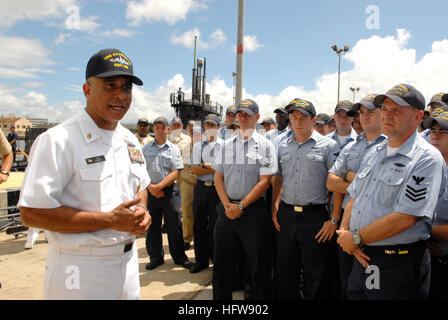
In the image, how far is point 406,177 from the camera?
1.94m

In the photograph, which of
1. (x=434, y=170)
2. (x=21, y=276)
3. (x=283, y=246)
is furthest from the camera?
(x=21, y=276)

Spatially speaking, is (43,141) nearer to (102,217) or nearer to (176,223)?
(102,217)

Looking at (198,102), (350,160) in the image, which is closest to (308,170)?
(350,160)

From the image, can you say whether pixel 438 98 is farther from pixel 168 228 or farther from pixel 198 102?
pixel 198 102

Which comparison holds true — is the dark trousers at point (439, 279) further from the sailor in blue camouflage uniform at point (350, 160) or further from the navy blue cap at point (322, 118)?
the navy blue cap at point (322, 118)

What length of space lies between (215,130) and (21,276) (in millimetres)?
3749

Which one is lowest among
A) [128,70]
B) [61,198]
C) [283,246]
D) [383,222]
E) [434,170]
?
[283,246]

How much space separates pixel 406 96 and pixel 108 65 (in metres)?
2.01

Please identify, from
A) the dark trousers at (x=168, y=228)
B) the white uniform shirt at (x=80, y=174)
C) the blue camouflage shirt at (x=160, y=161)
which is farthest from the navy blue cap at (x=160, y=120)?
the white uniform shirt at (x=80, y=174)

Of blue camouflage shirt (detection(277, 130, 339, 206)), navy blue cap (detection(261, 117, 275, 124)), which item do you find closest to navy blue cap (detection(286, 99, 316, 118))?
blue camouflage shirt (detection(277, 130, 339, 206))

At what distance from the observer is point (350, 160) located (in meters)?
A: 2.81

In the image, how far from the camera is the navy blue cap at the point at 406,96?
6.49 ft

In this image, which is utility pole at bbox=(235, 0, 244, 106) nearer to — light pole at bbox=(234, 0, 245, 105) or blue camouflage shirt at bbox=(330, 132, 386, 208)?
light pole at bbox=(234, 0, 245, 105)
